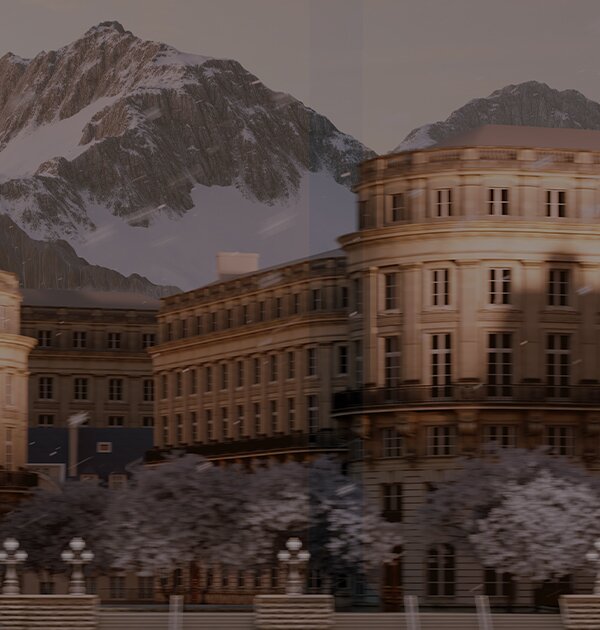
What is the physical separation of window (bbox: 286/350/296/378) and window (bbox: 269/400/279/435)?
6.03ft

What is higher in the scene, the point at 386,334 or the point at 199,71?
the point at 199,71

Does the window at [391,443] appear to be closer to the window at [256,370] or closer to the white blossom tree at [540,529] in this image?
the white blossom tree at [540,529]

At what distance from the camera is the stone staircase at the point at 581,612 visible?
6291 centimetres

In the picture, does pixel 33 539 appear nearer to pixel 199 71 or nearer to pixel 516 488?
pixel 516 488

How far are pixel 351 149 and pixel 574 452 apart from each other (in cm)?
3160

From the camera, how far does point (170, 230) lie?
5487 inches

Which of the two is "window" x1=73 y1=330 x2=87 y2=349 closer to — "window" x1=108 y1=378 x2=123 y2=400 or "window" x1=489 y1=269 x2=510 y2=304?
"window" x1=108 y1=378 x2=123 y2=400

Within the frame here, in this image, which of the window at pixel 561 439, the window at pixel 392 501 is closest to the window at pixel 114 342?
the window at pixel 392 501

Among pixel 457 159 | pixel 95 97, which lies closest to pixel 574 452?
pixel 457 159

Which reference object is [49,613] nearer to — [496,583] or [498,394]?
[496,583]

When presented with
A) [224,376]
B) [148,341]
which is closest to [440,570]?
[224,376]

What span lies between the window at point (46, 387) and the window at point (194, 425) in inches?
343

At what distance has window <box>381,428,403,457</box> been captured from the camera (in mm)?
104988

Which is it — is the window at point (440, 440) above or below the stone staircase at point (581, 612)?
above
